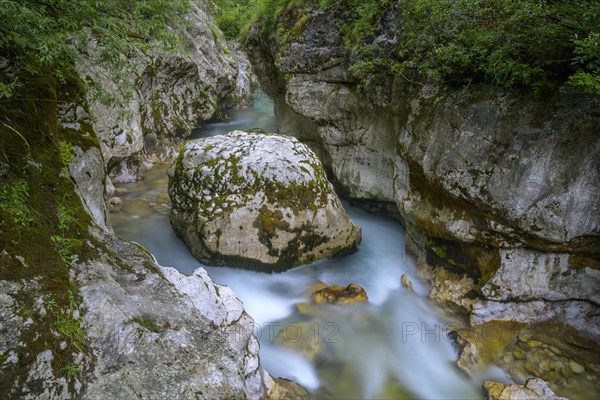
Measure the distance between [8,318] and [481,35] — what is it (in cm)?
632

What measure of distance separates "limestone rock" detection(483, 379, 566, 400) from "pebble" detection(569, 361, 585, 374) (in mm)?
637

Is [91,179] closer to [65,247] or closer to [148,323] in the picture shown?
[65,247]

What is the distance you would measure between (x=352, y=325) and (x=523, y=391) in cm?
252

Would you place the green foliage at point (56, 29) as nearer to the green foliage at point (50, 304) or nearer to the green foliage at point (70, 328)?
the green foliage at point (50, 304)

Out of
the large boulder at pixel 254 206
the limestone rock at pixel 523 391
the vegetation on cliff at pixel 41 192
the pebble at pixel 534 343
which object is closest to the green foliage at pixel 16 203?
the vegetation on cliff at pixel 41 192

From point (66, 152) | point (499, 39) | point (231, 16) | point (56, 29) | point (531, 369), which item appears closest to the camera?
point (56, 29)

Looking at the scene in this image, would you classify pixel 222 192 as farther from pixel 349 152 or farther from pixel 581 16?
pixel 581 16

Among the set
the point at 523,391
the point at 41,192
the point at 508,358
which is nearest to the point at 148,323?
the point at 41,192

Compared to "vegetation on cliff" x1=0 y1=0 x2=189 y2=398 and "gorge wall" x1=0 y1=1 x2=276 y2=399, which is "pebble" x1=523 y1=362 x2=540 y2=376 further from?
"vegetation on cliff" x1=0 y1=0 x2=189 y2=398

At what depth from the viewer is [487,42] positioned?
5.22 m

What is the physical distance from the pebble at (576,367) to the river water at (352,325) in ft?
3.20

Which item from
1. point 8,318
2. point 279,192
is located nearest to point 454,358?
point 279,192

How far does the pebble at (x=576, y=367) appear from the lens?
16.9ft

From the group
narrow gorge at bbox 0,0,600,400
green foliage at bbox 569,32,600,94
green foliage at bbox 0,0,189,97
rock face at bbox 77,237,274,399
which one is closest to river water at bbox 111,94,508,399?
narrow gorge at bbox 0,0,600,400
